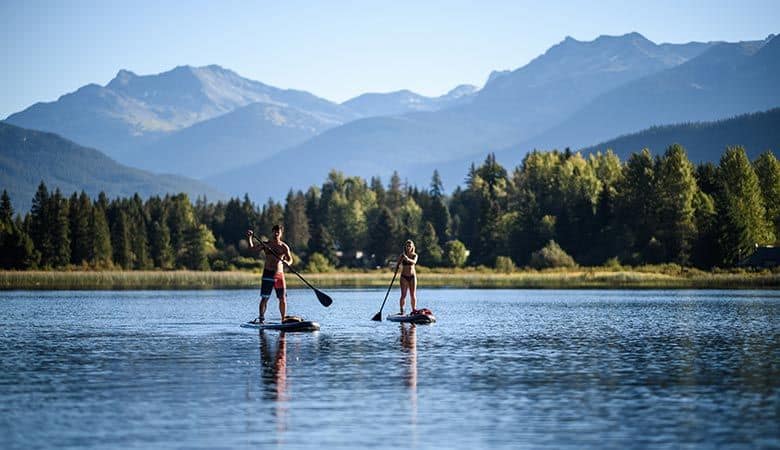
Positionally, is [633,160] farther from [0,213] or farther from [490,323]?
[490,323]

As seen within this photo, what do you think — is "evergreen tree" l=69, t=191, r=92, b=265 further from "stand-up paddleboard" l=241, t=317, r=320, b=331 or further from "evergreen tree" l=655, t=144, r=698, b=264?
"stand-up paddleboard" l=241, t=317, r=320, b=331

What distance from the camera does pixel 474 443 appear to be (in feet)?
52.2

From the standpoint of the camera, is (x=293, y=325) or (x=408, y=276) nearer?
(x=293, y=325)

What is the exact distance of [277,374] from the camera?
2392cm

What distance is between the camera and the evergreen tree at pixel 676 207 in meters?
116

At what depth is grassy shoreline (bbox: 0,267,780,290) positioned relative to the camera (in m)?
95.9

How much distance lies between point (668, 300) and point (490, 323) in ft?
82.3

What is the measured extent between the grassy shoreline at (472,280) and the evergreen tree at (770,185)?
2060cm

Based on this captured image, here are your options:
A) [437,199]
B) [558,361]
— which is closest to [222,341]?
[558,361]

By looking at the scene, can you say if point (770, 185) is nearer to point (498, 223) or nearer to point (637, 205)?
point (637, 205)

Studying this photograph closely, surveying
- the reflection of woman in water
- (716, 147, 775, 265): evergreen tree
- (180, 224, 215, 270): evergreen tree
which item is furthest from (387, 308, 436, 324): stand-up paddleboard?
(180, 224, 215, 270): evergreen tree

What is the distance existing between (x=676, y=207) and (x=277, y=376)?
328ft

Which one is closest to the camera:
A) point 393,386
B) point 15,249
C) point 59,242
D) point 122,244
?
point 393,386

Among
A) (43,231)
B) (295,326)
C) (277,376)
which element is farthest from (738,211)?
(277,376)
